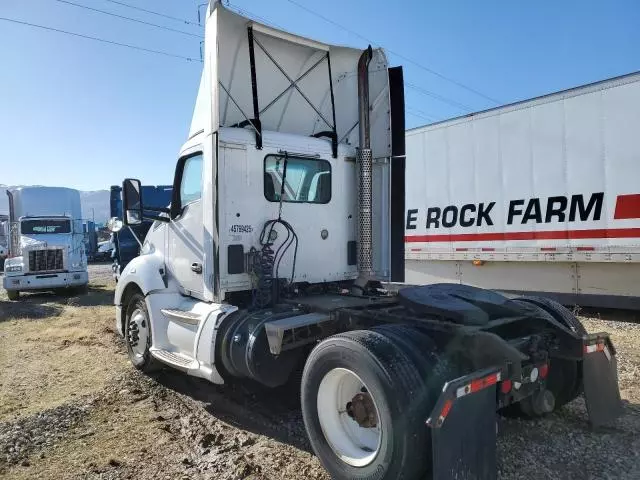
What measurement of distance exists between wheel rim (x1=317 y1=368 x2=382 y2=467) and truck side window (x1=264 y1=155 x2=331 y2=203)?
2.28m

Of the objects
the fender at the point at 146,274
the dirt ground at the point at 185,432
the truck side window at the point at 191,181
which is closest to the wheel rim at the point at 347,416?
the dirt ground at the point at 185,432

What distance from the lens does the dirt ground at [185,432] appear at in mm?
3570

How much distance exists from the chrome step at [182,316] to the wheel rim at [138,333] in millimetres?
580

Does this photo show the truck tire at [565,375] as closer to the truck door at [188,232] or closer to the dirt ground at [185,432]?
the dirt ground at [185,432]

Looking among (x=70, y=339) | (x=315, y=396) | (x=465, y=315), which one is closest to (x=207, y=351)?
(x=315, y=396)

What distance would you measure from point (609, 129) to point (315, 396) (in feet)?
23.3

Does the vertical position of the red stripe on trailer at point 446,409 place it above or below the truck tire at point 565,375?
above

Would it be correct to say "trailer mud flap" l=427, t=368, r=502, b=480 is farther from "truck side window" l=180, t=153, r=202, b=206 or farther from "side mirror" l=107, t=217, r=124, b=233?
"side mirror" l=107, t=217, r=124, b=233

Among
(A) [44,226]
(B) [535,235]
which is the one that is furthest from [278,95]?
(A) [44,226]

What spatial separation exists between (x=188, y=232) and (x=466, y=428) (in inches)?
140

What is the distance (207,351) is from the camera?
4531mm

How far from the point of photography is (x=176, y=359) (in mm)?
5000

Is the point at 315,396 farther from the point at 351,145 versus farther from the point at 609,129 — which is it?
the point at 609,129

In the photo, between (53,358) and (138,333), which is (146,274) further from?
(53,358)
